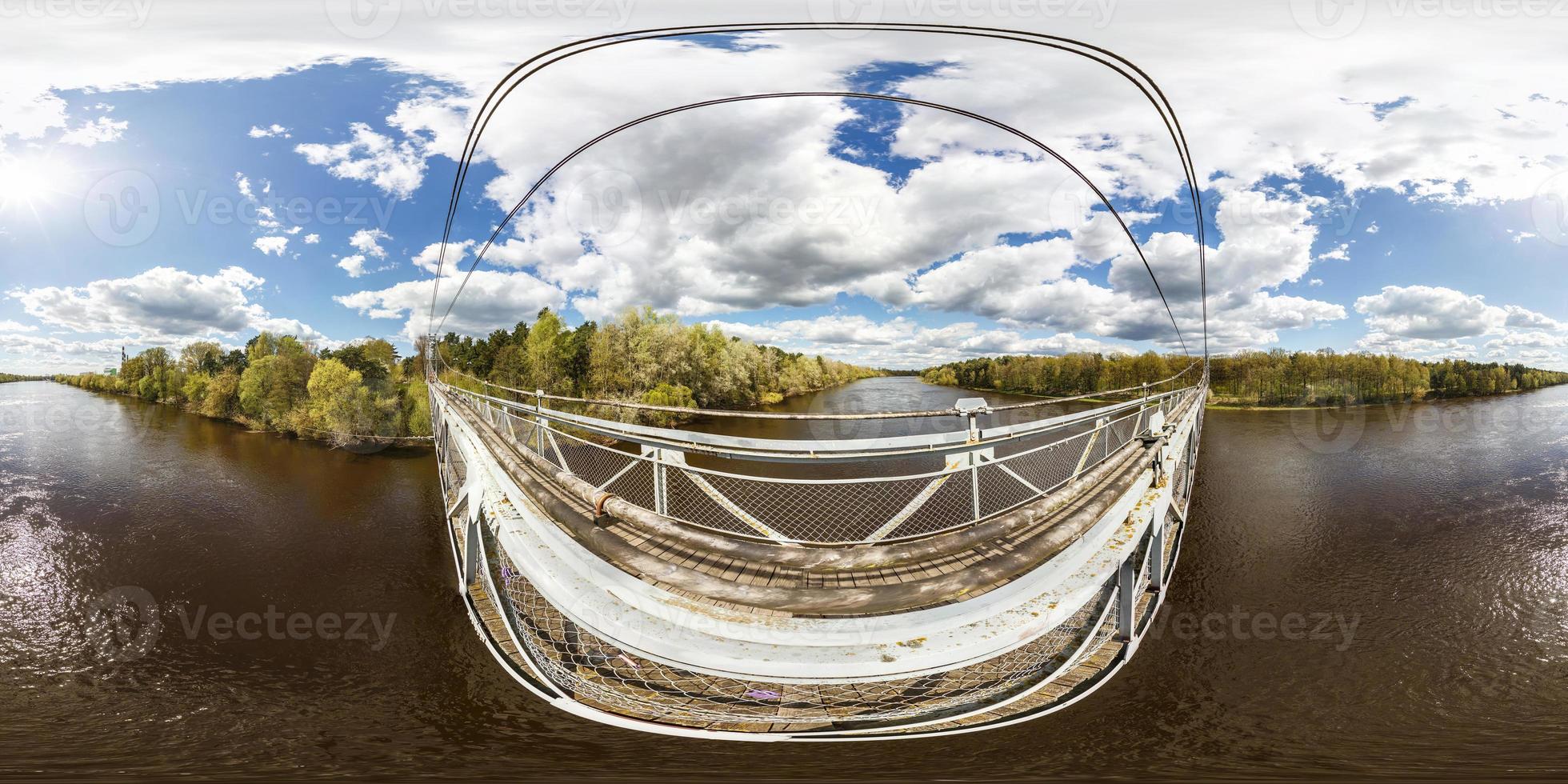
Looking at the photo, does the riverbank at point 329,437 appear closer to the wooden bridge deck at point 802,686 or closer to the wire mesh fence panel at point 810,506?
the wire mesh fence panel at point 810,506

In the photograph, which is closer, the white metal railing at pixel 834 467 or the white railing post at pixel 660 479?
the white metal railing at pixel 834 467

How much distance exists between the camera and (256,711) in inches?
272

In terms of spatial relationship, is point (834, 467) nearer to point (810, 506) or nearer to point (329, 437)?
point (810, 506)

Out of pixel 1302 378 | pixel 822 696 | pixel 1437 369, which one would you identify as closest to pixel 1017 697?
pixel 822 696

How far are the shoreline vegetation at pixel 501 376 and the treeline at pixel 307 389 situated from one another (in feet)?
0.20

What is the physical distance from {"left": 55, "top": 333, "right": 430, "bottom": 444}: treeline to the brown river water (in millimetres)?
7069

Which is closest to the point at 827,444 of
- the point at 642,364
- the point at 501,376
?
the point at 642,364

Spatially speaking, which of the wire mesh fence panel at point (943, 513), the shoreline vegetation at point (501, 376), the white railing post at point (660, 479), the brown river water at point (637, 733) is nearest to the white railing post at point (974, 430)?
the brown river water at point (637, 733)

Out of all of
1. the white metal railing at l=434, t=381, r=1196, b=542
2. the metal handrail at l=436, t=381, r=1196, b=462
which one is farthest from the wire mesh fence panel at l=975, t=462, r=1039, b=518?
the metal handrail at l=436, t=381, r=1196, b=462

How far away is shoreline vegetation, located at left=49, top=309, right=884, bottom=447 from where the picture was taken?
81.1ft

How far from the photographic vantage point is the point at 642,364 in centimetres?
2534

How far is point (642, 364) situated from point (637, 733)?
23.7 meters

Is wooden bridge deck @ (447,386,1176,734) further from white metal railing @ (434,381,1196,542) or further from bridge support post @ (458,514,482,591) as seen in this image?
bridge support post @ (458,514,482,591)

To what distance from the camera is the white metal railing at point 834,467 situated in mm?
3018
